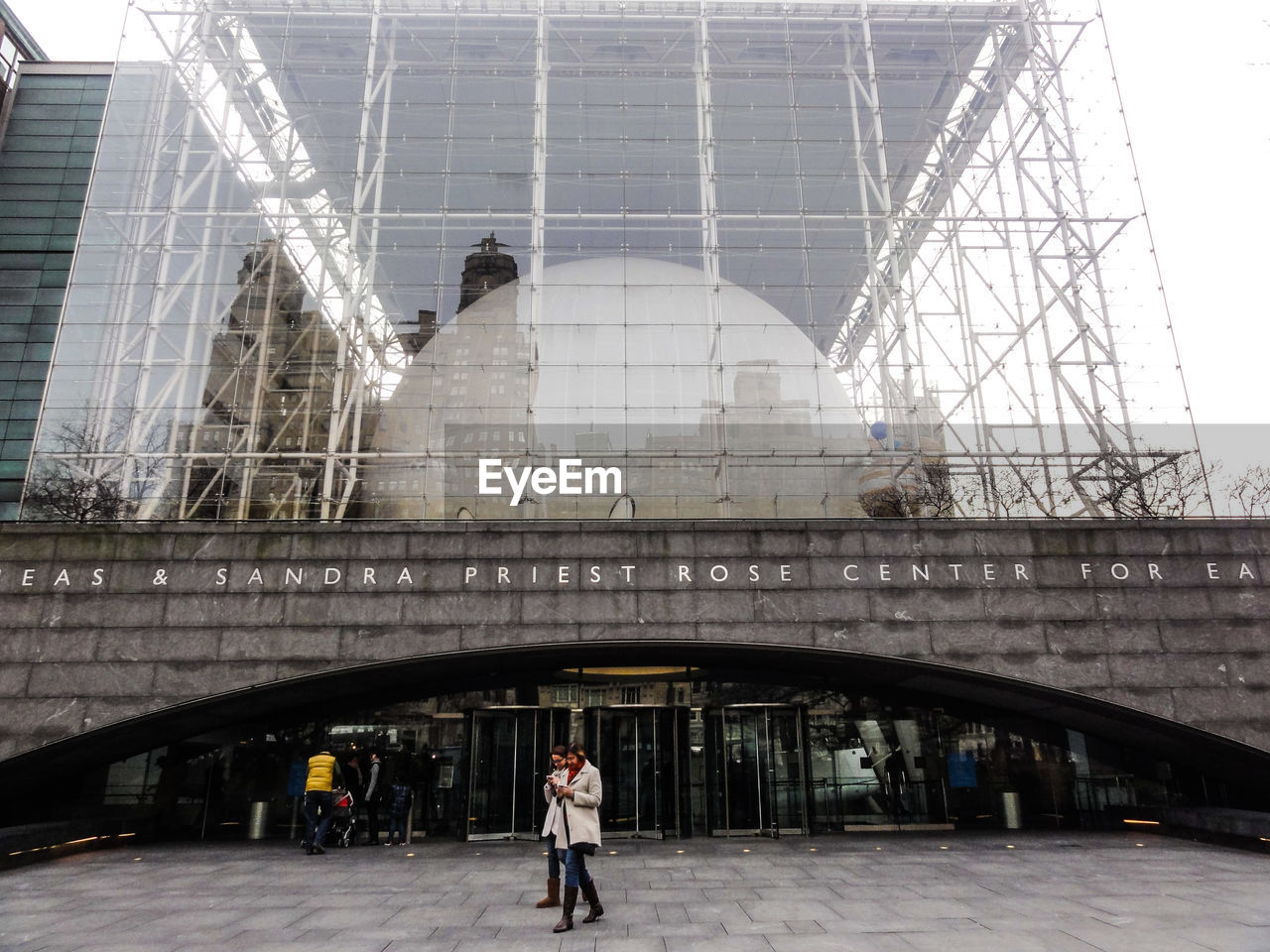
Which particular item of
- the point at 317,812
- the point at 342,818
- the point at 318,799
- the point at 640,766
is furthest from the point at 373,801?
the point at 640,766

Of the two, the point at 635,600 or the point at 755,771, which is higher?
the point at 635,600

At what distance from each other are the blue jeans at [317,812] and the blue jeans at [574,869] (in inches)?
274

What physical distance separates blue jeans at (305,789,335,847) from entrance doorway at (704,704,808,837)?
6.61m

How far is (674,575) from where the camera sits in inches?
584

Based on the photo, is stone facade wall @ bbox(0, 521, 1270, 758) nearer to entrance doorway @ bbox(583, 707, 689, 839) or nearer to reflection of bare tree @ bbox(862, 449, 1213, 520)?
Answer: entrance doorway @ bbox(583, 707, 689, 839)

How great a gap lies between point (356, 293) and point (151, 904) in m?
15.9

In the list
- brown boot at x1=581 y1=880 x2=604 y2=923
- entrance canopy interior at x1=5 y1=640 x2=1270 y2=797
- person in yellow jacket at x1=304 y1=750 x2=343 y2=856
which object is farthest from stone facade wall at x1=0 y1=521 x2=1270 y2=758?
brown boot at x1=581 y1=880 x2=604 y2=923

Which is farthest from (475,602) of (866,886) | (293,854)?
(866,886)

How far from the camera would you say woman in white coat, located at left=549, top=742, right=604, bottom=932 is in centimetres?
820

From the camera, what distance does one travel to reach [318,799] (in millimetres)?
13711

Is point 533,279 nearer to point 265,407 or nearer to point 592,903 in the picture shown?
point 265,407

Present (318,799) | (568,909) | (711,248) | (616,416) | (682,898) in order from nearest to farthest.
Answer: (568,909)
(682,898)
(318,799)
(616,416)
(711,248)

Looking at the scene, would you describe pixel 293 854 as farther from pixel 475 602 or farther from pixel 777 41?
pixel 777 41

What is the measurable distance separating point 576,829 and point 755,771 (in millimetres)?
8153
